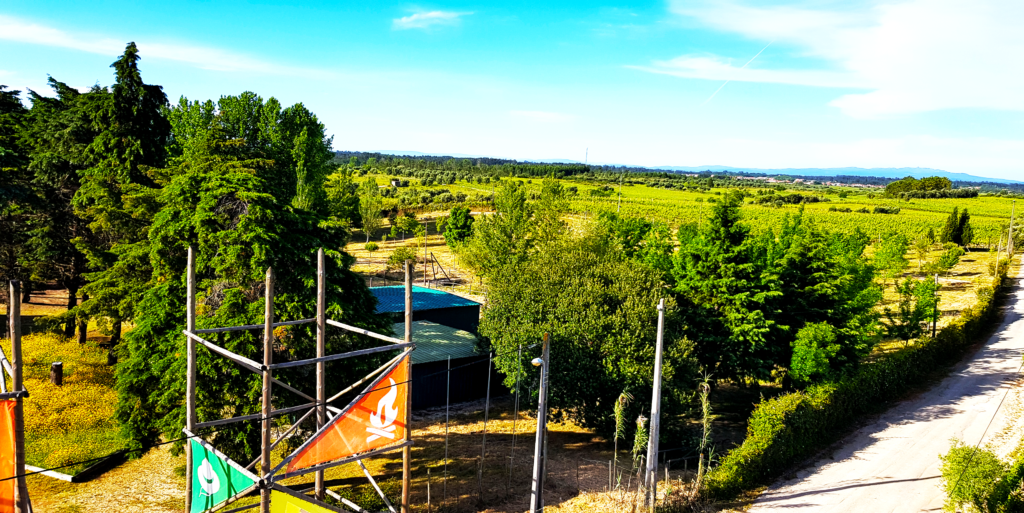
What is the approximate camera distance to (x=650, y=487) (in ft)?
43.5

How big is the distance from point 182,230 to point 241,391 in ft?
15.5

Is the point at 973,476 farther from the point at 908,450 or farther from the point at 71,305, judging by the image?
the point at 71,305

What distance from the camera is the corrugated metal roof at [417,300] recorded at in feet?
87.6

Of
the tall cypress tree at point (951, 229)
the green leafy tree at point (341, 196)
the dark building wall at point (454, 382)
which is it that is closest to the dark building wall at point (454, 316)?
the dark building wall at point (454, 382)

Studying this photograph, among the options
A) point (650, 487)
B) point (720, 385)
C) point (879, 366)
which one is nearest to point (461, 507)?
point (650, 487)

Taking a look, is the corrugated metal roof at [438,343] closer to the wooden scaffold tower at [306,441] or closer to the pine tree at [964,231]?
the wooden scaffold tower at [306,441]

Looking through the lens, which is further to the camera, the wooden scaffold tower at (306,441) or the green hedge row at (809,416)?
the green hedge row at (809,416)

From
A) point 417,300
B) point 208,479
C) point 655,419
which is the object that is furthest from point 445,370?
point 208,479

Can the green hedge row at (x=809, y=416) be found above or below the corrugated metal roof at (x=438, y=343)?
below

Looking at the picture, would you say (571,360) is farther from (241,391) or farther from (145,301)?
(145,301)

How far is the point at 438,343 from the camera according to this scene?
2314cm

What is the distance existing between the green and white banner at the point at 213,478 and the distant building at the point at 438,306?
16241 millimetres

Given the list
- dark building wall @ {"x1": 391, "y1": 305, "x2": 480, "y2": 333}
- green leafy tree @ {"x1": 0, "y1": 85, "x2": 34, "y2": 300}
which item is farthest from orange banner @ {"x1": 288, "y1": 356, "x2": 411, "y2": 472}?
green leafy tree @ {"x1": 0, "y1": 85, "x2": 34, "y2": 300}

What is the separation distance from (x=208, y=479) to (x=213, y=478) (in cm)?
20
